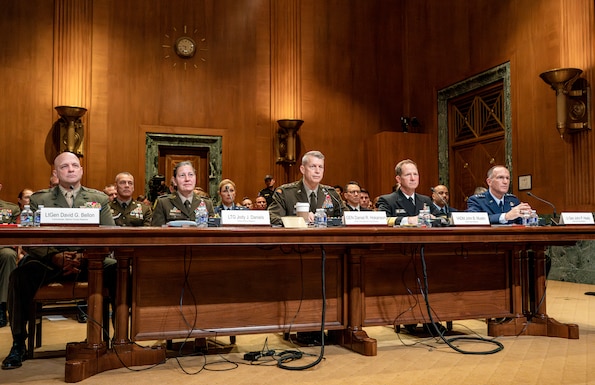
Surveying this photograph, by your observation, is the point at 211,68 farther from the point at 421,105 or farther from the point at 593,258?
the point at 593,258

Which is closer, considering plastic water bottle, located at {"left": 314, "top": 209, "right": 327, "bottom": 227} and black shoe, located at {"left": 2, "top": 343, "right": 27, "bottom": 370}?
black shoe, located at {"left": 2, "top": 343, "right": 27, "bottom": 370}

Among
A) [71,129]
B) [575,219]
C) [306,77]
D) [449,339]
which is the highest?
[306,77]

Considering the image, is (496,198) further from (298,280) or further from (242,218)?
(242,218)

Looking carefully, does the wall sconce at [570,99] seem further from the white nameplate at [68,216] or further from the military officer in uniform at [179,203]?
the white nameplate at [68,216]

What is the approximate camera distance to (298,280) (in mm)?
3238

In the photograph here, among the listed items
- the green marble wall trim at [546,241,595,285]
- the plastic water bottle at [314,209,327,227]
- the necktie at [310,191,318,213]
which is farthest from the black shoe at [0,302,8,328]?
the green marble wall trim at [546,241,595,285]

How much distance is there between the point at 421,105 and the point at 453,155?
108 centimetres

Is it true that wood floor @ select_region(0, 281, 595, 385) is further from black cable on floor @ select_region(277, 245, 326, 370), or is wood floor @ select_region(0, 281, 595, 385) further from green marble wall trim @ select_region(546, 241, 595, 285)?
green marble wall trim @ select_region(546, 241, 595, 285)

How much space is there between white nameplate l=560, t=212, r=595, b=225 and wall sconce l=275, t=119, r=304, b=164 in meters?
5.31

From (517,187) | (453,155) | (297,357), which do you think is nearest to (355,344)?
(297,357)

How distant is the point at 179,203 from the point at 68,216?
1.24 m

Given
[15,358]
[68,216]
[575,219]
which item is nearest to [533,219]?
[575,219]

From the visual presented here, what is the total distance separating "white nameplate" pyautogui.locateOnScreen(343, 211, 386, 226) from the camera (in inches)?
120

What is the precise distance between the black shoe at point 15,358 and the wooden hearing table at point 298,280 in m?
0.32
